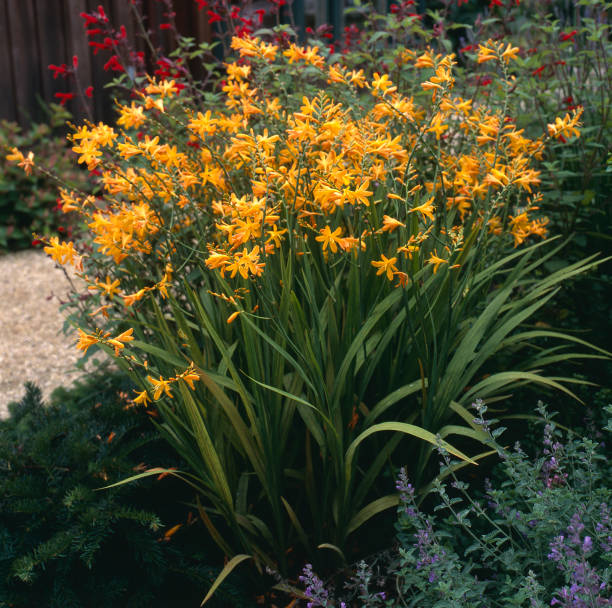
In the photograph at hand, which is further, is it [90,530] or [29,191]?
[29,191]

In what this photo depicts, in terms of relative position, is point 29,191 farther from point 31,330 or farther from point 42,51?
point 31,330

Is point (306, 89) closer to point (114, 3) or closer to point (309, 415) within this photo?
point (309, 415)

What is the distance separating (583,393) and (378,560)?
0.97 meters

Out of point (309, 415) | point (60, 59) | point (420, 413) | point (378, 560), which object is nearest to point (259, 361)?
point (309, 415)

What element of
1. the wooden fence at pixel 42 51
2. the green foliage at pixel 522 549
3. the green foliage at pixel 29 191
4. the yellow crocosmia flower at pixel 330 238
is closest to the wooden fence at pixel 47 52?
the wooden fence at pixel 42 51

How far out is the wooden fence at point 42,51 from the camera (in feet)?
20.6

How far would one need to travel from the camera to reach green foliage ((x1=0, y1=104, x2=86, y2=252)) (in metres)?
5.84

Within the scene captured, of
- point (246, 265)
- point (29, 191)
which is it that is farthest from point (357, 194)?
point (29, 191)

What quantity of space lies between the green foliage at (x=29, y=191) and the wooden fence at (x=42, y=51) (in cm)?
31

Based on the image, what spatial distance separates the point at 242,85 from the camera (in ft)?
8.23

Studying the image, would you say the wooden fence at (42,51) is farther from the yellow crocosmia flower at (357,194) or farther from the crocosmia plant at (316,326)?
the yellow crocosmia flower at (357,194)

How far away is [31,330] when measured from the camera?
4.73 metres

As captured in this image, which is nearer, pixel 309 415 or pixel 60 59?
pixel 309 415

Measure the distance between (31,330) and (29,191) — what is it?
170cm
